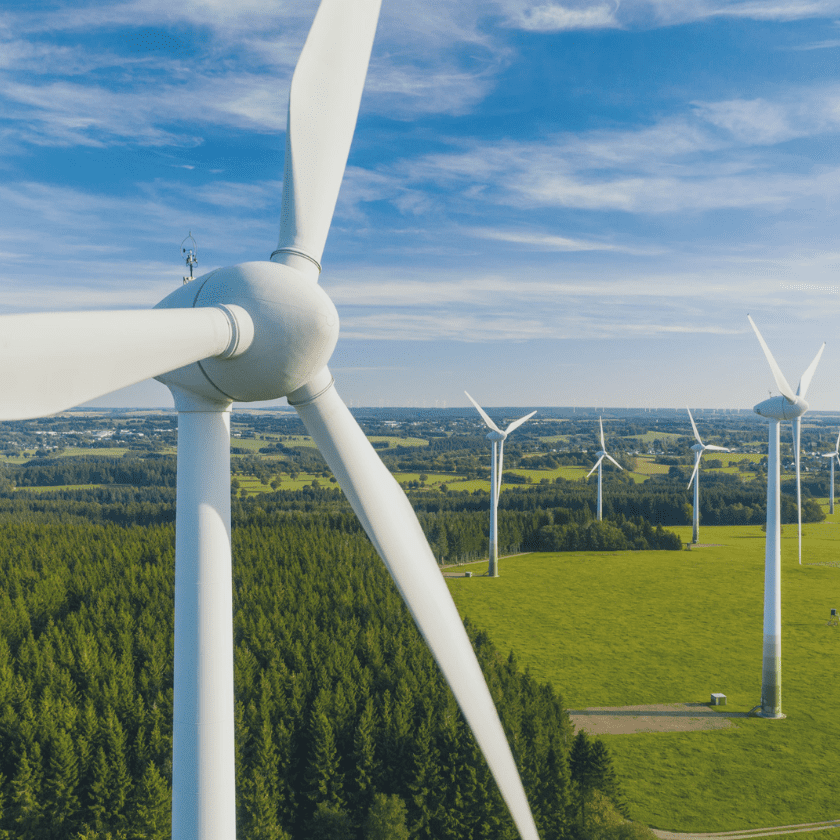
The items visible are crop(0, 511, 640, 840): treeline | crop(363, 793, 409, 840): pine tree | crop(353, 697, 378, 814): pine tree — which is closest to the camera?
crop(363, 793, 409, 840): pine tree

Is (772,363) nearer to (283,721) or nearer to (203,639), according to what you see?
(283,721)

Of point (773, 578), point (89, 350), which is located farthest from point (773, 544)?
point (89, 350)

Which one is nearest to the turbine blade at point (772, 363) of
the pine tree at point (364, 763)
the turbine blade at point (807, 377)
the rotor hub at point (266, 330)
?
the turbine blade at point (807, 377)

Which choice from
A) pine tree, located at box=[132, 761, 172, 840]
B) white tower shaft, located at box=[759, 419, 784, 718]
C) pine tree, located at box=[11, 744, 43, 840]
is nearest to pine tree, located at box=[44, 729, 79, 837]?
pine tree, located at box=[11, 744, 43, 840]

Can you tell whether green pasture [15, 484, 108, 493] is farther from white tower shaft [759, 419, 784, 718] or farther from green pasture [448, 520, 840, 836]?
white tower shaft [759, 419, 784, 718]

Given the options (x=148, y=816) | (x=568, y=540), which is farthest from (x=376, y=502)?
(x=568, y=540)

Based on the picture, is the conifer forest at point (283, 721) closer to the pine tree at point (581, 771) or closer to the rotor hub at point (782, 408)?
the pine tree at point (581, 771)

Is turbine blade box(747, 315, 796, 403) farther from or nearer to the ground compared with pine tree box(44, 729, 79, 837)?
farther from the ground
